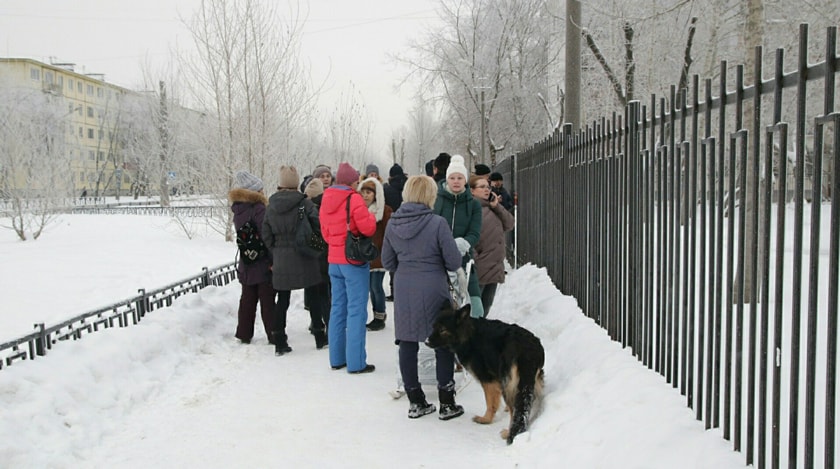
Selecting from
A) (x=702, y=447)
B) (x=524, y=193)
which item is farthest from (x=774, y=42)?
(x=702, y=447)

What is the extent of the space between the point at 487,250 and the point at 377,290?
7.34ft

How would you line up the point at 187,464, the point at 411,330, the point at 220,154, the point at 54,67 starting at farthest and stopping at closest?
the point at 54,67 → the point at 220,154 → the point at 411,330 → the point at 187,464

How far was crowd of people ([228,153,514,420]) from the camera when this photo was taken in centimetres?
544

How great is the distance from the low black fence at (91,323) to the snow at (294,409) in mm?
146

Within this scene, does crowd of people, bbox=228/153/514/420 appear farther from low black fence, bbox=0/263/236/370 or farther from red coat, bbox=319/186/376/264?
low black fence, bbox=0/263/236/370

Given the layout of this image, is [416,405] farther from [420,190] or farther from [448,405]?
[420,190]

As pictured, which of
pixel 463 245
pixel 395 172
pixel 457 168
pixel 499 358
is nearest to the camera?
pixel 499 358

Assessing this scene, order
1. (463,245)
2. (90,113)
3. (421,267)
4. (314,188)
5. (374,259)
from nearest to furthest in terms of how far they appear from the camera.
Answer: (421,267)
(463,245)
(374,259)
(314,188)
(90,113)

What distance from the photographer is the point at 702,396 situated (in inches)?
150

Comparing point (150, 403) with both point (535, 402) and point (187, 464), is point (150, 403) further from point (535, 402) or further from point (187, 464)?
point (535, 402)

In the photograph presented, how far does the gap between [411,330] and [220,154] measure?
1438cm

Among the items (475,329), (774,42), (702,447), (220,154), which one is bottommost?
(702,447)

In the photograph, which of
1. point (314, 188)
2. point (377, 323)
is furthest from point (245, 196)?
point (377, 323)

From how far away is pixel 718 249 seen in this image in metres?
3.68
